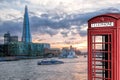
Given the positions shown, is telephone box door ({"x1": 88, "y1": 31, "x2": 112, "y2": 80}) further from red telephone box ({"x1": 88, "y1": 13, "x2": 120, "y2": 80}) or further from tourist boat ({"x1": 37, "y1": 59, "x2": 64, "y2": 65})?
tourist boat ({"x1": 37, "y1": 59, "x2": 64, "y2": 65})

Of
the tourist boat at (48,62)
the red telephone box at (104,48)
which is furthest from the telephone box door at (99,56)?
the tourist boat at (48,62)

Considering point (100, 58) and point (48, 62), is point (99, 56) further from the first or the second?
point (48, 62)

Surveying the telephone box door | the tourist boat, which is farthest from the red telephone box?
the tourist boat

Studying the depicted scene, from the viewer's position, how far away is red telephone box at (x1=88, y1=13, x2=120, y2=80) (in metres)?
2.78

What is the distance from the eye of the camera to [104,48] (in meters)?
2.94

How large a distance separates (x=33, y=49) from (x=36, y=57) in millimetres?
2713

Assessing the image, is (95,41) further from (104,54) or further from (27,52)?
(27,52)

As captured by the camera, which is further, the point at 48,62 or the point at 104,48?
the point at 48,62

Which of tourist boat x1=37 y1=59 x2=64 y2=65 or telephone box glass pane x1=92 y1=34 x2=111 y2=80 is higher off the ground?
telephone box glass pane x1=92 y1=34 x2=111 y2=80

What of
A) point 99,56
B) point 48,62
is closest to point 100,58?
point 99,56

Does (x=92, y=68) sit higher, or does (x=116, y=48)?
(x=116, y=48)

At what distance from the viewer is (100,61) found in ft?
9.55

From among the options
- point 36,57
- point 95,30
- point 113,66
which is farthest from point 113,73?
point 36,57

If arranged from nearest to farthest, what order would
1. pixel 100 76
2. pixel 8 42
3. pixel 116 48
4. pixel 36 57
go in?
pixel 116 48 < pixel 100 76 < pixel 8 42 < pixel 36 57
